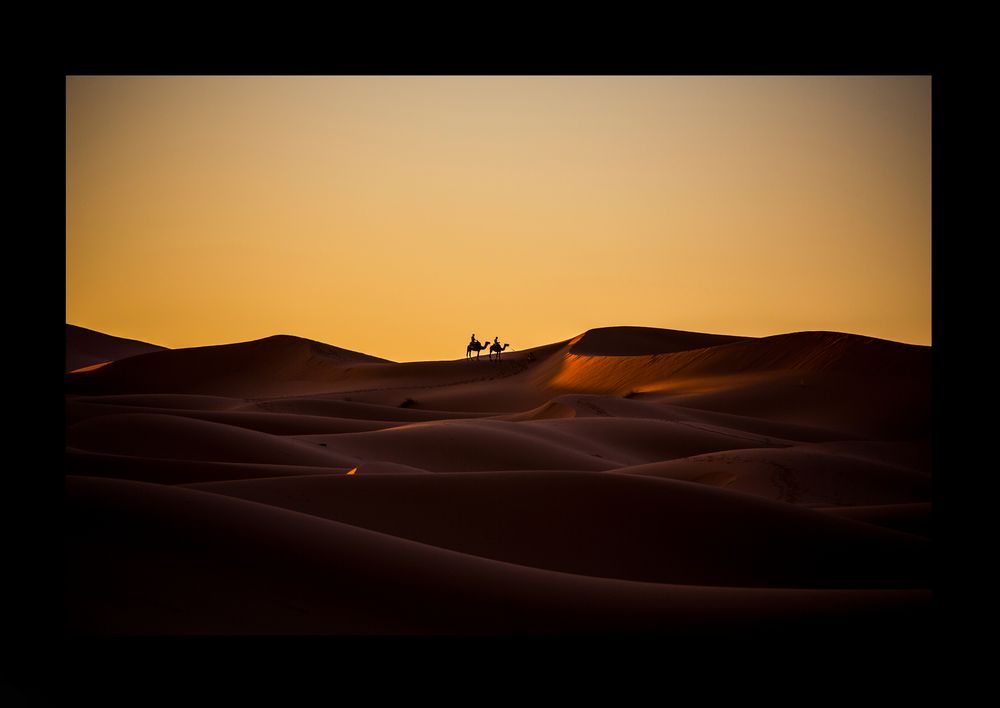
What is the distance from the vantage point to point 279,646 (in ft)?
10.2

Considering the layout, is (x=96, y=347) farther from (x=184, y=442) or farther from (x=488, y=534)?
(x=488, y=534)

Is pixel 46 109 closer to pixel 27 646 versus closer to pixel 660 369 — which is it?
pixel 27 646

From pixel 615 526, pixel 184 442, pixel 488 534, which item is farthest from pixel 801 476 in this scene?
pixel 184 442

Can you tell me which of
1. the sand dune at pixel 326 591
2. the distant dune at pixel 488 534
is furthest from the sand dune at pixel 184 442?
the sand dune at pixel 326 591

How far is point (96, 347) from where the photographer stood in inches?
2926

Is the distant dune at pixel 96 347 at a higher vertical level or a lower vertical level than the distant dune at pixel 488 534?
higher

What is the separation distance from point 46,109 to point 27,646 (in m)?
1.99

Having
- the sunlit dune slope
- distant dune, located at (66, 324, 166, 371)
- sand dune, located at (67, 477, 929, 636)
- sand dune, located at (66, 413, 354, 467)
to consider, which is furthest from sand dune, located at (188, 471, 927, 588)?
distant dune, located at (66, 324, 166, 371)

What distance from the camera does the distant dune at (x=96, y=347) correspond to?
69.8 m

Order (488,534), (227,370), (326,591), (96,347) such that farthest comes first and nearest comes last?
(96,347) < (227,370) < (488,534) < (326,591)

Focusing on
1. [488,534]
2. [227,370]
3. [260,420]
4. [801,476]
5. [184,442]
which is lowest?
[801,476]

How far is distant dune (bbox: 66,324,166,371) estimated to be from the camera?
69812mm

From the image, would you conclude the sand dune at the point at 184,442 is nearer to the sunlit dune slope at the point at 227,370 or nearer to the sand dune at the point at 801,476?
the sand dune at the point at 801,476

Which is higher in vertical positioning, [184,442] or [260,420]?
[184,442]
